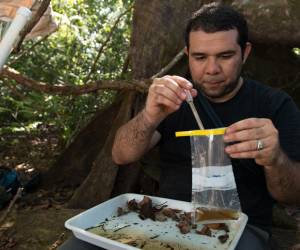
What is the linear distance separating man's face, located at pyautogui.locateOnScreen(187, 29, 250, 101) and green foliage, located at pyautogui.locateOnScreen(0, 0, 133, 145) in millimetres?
2390

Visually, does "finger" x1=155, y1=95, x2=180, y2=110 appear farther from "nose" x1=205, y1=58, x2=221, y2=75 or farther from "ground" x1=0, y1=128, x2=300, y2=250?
"ground" x1=0, y1=128, x2=300, y2=250

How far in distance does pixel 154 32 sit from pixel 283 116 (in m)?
1.51

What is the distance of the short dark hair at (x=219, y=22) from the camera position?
2174mm

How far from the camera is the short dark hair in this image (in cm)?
217

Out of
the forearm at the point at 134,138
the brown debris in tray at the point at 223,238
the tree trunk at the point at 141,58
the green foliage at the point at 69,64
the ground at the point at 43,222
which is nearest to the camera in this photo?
the brown debris in tray at the point at 223,238

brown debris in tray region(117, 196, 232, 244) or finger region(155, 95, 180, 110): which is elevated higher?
finger region(155, 95, 180, 110)

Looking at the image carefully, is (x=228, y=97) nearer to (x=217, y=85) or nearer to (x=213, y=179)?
(x=217, y=85)

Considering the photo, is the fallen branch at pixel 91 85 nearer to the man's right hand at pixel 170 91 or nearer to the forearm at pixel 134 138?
the forearm at pixel 134 138

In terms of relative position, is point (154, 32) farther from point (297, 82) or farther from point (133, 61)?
point (297, 82)

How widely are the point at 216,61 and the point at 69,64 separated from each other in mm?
3537

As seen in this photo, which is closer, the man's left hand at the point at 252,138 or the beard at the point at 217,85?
the man's left hand at the point at 252,138

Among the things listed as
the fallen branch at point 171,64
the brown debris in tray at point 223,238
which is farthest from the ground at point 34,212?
the brown debris in tray at point 223,238

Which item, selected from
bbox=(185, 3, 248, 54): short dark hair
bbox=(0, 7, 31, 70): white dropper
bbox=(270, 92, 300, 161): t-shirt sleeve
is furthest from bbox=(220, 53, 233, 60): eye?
bbox=(0, 7, 31, 70): white dropper

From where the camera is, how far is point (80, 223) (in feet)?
6.13
